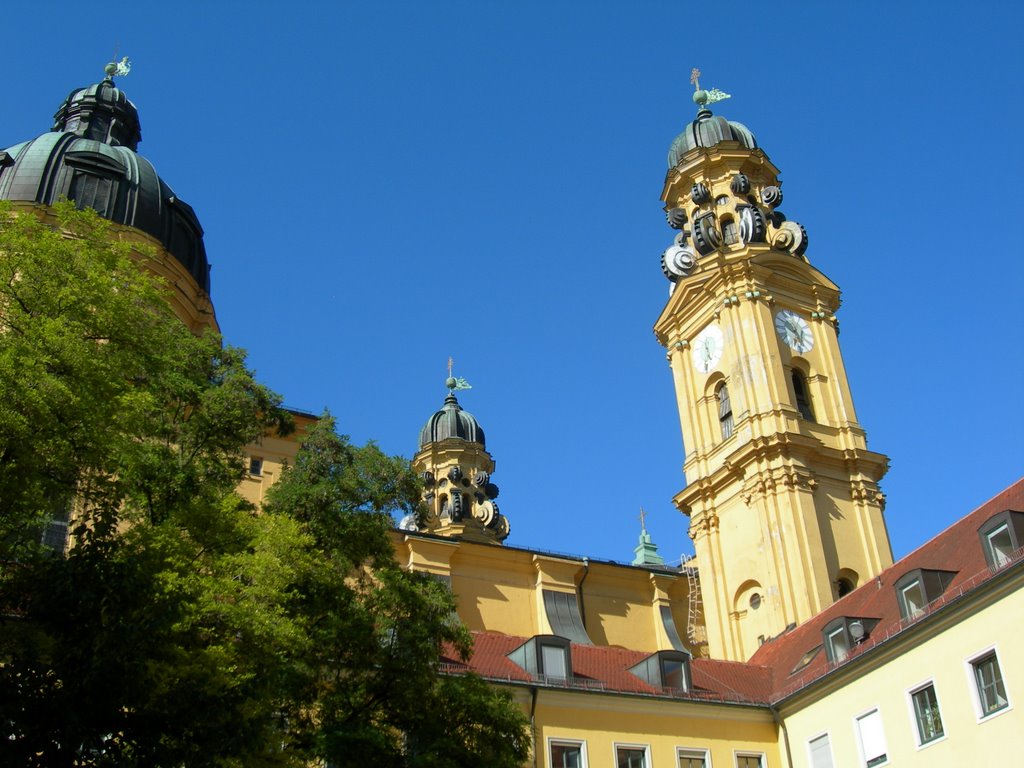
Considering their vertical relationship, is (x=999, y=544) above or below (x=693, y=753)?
above

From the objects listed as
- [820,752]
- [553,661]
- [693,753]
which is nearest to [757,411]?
[820,752]

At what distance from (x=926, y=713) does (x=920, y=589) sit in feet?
9.77

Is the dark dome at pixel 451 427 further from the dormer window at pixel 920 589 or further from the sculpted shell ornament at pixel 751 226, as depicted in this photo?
the dormer window at pixel 920 589

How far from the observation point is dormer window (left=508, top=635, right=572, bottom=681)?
2545 centimetres

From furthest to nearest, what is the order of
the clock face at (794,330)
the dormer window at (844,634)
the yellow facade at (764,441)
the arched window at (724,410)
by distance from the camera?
the clock face at (794,330), the arched window at (724,410), the yellow facade at (764,441), the dormer window at (844,634)

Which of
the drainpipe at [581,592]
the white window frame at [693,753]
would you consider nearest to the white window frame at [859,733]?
the white window frame at [693,753]

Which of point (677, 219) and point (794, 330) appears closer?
point (794, 330)

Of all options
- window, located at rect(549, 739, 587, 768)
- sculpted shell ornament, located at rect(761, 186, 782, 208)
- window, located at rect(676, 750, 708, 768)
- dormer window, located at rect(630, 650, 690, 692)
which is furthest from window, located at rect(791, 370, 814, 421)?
window, located at rect(549, 739, 587, 768)

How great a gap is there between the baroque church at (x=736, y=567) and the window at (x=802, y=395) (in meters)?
0.09

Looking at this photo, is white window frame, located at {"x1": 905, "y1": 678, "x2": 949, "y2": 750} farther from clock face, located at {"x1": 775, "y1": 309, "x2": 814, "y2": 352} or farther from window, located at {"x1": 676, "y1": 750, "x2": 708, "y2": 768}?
clock face, located at {"x1": 775, "y1": 309, "x2": 814, "y2": 352}

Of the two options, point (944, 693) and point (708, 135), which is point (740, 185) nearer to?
point (708, 135)

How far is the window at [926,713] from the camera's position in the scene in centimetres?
2191

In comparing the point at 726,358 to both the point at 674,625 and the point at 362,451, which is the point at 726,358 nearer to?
the point at 674,625

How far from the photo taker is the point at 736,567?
38219 mm
